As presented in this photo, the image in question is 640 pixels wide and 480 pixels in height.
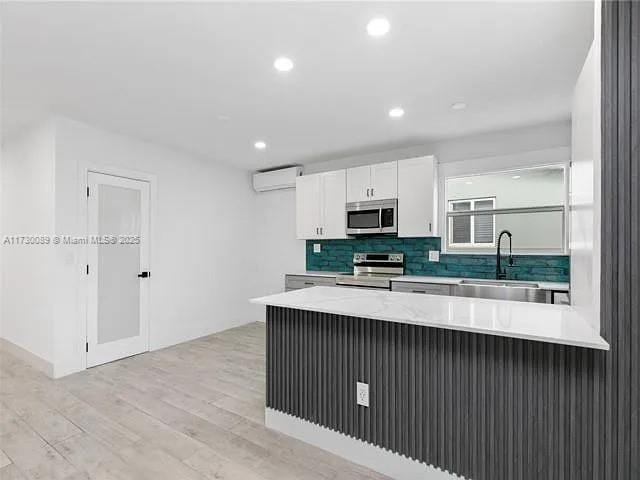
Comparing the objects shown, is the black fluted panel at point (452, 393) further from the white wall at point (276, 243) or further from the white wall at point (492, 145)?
the white wall at point (276, 243)

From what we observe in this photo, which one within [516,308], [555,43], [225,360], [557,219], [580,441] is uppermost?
[555,43]

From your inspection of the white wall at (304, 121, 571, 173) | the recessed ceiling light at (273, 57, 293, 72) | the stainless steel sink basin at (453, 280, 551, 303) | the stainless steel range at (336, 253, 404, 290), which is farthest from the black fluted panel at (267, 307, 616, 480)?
the white wall at (304, 121, 571, 173)

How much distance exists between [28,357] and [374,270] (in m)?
4.04

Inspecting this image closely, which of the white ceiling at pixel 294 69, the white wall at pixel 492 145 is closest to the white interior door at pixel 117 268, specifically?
the white ceiling at pixel 294 69

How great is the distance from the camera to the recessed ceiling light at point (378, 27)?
6.09ft

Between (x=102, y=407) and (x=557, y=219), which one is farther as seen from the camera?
(x=557, y=219)

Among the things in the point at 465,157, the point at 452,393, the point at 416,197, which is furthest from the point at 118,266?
the point at 465,157

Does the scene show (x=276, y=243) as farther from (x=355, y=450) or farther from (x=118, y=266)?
(x=355, y=450)

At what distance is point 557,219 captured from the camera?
11.4 feet

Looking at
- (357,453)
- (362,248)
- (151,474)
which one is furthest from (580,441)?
(362,248)

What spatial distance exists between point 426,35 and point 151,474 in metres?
2.97

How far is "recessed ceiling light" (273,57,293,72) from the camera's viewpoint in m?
2.24

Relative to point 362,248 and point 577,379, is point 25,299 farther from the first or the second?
point 577,379

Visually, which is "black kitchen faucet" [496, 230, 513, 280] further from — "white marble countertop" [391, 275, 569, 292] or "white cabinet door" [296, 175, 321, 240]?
"white cabinet door" [296, 175, 321, 240]
